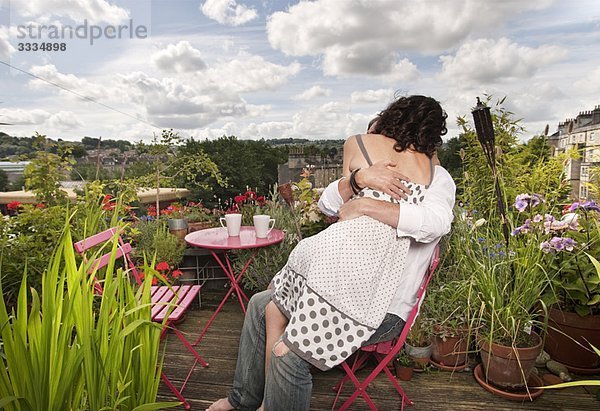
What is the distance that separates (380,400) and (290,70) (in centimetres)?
312

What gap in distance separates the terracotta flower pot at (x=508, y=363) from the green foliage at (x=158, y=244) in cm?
232

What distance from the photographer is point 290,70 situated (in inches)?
161

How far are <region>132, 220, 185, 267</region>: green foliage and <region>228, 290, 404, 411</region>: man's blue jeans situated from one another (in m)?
1.58

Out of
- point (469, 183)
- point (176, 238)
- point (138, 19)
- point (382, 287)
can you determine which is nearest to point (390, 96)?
point (382, 287)

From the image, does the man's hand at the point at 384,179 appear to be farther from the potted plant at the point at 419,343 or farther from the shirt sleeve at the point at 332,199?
the potted plant at the point at 419,343

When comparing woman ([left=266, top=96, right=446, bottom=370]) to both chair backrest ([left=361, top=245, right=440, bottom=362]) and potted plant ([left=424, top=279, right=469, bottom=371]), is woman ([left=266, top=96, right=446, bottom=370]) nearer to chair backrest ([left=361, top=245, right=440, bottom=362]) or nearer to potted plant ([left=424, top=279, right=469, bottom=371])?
chair backrest ([left=361, top=245, right=440, bottom=362])

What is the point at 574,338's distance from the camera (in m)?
2.22

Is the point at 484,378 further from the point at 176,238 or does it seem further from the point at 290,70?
the point at 290,70

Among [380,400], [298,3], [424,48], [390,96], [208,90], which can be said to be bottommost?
[380,400]

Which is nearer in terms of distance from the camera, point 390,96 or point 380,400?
point 390,96

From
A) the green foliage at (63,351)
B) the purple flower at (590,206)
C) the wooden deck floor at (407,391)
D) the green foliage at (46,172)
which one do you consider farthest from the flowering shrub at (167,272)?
the purple flower at (590,206)

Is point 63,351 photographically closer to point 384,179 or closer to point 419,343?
point 384,179

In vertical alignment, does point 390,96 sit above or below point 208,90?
below

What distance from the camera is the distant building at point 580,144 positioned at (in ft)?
8.80
